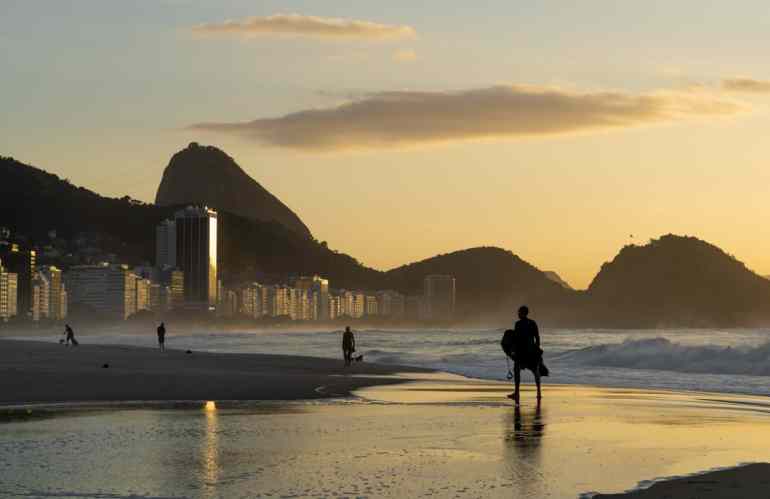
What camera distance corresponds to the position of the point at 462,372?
42750 millimetres

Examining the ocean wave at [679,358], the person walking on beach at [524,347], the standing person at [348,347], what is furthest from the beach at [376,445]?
the standing person at [348,347]

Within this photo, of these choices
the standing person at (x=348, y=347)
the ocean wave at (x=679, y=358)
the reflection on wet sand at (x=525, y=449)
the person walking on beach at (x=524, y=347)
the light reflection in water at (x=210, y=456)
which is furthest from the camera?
the standing person at (x=348, y=347)

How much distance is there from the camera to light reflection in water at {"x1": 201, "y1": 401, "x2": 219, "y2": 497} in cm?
1117

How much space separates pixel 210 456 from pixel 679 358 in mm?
40287

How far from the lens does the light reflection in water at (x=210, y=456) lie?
440 inches

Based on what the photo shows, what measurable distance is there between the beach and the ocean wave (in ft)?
63.5

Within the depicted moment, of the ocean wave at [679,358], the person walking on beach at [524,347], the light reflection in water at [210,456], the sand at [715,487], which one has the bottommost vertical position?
the ocean wave at [679,358]

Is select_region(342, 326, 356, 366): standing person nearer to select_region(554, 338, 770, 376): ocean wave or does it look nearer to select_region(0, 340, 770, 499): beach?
select_region(554, 338, 770, 376): ocean wave

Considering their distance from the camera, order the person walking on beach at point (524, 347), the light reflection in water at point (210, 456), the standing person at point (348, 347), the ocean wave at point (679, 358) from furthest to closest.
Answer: the standing person at point (348, 347) → the ocean wave at point (679, 358) → the person walking on beach at point (524, 347) → the light reflection in water at point (210, 456)

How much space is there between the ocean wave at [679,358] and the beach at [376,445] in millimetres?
19350

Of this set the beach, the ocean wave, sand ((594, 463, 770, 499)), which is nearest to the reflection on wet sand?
the beach

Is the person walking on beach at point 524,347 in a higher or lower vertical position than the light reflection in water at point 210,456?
higher

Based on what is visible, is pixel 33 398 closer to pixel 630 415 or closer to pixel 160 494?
pixel 630 415

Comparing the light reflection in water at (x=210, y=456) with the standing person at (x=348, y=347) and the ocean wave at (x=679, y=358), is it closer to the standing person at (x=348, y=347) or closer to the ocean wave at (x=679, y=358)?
the standing person at (x=348, y=347)
